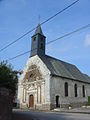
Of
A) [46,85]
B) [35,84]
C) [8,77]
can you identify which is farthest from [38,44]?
[8,77]

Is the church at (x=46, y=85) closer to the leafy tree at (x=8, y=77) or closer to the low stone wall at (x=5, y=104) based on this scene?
the leafy tree at (x=8, y=77)

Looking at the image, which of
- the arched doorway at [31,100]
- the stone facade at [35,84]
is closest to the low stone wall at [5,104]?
the stone facade at [35,84]

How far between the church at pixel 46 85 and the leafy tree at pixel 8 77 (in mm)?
13967

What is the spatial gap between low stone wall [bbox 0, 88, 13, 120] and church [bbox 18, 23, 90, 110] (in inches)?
644

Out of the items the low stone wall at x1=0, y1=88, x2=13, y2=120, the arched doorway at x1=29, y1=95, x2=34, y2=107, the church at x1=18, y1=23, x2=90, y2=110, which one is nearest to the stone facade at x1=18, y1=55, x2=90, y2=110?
the church at x1=18, y1=23, x2=90, y2=110

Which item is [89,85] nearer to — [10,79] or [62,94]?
[62,94]

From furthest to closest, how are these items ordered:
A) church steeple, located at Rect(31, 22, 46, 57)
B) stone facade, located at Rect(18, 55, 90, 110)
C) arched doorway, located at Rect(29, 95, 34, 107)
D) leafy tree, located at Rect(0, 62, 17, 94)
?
1. church steeple, located at Rect(31, 22, 46, 57)
2. arched doorway, located at Rect(29, 95, 34, 107)
3. stone facade, located at Rect(18, 55, 90, 110)
4. leafy tree, located at Rect(0, 62, 17, 94)

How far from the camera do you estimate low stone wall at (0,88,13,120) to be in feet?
36.2

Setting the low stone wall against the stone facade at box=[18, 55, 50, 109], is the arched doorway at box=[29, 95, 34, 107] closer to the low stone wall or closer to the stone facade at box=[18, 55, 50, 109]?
the stone facade at box=[18, 55, 50, 109]

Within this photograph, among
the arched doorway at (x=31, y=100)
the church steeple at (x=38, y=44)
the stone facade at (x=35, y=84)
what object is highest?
the church steeple at (x=38, y=44)

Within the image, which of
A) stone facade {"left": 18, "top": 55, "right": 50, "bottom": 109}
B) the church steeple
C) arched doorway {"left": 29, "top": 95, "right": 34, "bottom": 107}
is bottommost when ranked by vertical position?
arched doorway {"left": 29, "top": 95, "right": 34, "bottom": 107}

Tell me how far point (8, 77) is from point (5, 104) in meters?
2.99

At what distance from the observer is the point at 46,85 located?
28922 mm

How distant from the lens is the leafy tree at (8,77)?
13307mm
